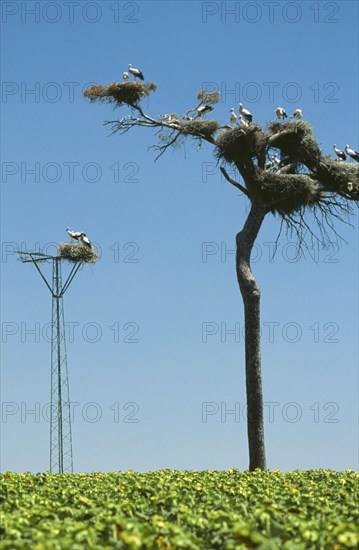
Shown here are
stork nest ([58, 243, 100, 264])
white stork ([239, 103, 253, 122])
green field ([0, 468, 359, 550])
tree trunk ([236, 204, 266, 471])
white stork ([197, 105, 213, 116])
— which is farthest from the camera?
stork nest ([58, 243, 100, 264])

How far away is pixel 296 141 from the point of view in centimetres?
1554

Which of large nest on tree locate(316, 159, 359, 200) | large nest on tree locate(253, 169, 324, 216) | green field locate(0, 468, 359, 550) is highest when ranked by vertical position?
large nest on tree locate(316, 159, 359, 200)

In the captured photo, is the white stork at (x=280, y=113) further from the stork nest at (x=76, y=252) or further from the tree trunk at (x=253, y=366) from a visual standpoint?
the stork nest at (x=76, y=252)

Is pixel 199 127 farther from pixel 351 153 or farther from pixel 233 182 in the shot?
pixel 351 153

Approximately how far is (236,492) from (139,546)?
384 cm

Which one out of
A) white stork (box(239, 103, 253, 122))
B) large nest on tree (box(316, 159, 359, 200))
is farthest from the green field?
white stork (box(239, 103, 253, 122))

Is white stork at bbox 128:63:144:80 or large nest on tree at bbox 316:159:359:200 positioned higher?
white stork at bbox 128:63:144:80

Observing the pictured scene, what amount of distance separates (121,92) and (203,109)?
1.68 m

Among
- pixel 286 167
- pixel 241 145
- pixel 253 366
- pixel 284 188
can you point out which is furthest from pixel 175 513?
pixel 286 167

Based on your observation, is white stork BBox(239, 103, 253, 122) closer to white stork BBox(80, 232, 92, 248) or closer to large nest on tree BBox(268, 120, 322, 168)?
large nest on tree BBox(268, 120, 322, 168)

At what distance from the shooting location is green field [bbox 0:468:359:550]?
4824mm

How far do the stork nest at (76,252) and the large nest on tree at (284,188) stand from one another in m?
5.49

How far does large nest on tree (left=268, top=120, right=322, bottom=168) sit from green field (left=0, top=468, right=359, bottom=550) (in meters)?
7.18

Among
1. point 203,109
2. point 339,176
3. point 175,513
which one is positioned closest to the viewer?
point 175,513
